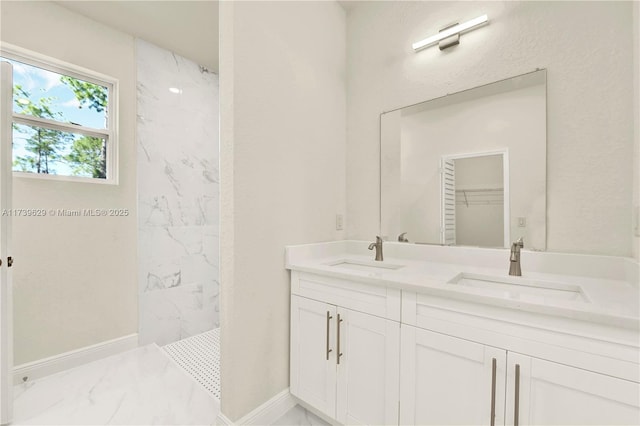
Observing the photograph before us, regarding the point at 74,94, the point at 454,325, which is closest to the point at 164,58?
the point at 74,94

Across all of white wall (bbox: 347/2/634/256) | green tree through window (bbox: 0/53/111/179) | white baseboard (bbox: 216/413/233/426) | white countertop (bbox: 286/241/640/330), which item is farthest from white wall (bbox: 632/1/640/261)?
green tree through window (bbox: 0/53/111/179)

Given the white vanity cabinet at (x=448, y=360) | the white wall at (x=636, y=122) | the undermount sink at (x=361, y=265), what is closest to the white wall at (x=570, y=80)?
the white wall at (x=636, y=122)

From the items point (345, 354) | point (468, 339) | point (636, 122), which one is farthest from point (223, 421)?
point (636, 122)

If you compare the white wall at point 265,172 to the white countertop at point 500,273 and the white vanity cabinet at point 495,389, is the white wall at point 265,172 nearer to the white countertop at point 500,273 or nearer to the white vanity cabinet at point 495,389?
the white countertop at point 500,273

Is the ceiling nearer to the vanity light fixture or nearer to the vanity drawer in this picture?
the vanity light fixture

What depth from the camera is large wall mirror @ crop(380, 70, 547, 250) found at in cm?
147

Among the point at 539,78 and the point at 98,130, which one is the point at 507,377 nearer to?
the point at 539,78

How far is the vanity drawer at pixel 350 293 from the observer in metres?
1.28

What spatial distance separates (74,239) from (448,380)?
268 centimetres

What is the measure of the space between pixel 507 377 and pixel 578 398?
0.19 metres

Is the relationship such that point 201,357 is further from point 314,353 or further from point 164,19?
point 164,19

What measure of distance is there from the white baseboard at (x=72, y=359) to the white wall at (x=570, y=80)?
303 cm

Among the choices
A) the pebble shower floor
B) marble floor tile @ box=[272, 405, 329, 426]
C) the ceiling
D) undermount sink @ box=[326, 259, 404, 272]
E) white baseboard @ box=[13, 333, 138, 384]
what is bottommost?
the pebble shower floor

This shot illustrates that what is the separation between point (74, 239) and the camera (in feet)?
7.05
